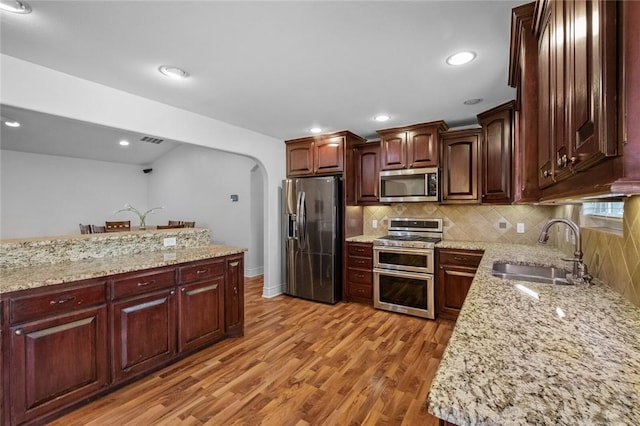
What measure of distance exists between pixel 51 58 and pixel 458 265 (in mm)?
3955

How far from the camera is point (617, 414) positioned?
0.55 m

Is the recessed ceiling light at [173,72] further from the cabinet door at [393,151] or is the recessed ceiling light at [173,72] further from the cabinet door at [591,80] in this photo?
the cabinet door at [393,151]

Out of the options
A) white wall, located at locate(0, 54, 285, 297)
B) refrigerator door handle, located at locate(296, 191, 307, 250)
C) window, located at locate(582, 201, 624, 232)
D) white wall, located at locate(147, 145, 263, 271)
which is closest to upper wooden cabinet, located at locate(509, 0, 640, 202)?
window, located at locate(582, 201, 624, 232)

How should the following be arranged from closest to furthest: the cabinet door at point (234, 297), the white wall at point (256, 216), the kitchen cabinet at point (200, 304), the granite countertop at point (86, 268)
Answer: the granite countertop at point (86, 268) → the kitchen cabinet at point (200, 304) → the cabinet door at point (234, 297) → the white wall at point (256, 216)

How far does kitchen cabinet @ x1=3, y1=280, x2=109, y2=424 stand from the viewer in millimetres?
1618

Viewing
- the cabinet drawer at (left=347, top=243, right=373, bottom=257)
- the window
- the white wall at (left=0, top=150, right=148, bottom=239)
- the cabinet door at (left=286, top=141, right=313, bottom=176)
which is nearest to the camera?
the window

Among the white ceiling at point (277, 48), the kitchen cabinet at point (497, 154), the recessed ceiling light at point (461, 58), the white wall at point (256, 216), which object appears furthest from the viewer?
the white wall at point (256, 216)

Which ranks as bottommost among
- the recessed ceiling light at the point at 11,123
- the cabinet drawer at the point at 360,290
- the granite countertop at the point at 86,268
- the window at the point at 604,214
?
the cabinet drawer at the point at 360,290

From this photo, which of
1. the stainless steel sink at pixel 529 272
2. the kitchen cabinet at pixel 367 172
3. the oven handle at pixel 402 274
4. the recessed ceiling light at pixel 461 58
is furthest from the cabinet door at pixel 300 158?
the stainless steel sink at pixel 529 272

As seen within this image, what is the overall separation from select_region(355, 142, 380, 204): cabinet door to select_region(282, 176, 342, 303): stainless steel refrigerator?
0.33m

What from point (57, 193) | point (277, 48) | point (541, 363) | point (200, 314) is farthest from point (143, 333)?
point (57, 193)

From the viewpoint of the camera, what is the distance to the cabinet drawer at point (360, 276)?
12.4 ft

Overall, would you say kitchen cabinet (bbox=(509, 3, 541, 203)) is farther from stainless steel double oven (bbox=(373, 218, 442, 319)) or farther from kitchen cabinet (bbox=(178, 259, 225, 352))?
kitchen cabinet (bbox=(178, 259, 225, 352))

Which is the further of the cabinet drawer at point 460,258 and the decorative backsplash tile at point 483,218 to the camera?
the decorative backsplash tile at point 483,218
